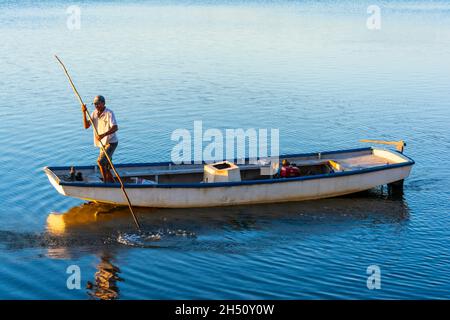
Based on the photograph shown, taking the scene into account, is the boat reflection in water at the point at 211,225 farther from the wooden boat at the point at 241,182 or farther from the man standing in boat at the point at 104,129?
the man standing in boat at the point at 104,129

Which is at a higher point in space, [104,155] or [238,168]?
[104,155]

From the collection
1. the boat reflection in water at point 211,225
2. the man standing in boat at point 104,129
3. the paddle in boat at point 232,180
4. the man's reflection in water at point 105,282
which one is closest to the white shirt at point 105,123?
the man standing in boat at point 104,129

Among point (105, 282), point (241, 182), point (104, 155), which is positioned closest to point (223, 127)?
point (241, 182)

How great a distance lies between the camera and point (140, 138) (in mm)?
18766

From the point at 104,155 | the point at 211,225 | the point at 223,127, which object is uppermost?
the point at 223,127

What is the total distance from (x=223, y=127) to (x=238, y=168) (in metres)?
6.02

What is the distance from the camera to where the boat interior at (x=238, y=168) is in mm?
14133

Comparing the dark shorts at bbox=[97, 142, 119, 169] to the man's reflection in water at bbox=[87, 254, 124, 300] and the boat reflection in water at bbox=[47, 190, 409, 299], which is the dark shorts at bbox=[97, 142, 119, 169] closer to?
the boat reflection in water at bbox=[47, 190, 409, 299]

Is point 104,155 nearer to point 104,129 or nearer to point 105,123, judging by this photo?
point 104,129

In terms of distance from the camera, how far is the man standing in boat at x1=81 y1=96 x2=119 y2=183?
13266mm

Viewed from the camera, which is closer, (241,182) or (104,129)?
(104,129)

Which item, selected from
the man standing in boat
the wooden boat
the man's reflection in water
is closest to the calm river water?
the man's reflection in water

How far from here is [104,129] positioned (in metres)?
13.5

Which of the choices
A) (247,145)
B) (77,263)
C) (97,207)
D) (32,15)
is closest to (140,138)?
(247,145)
